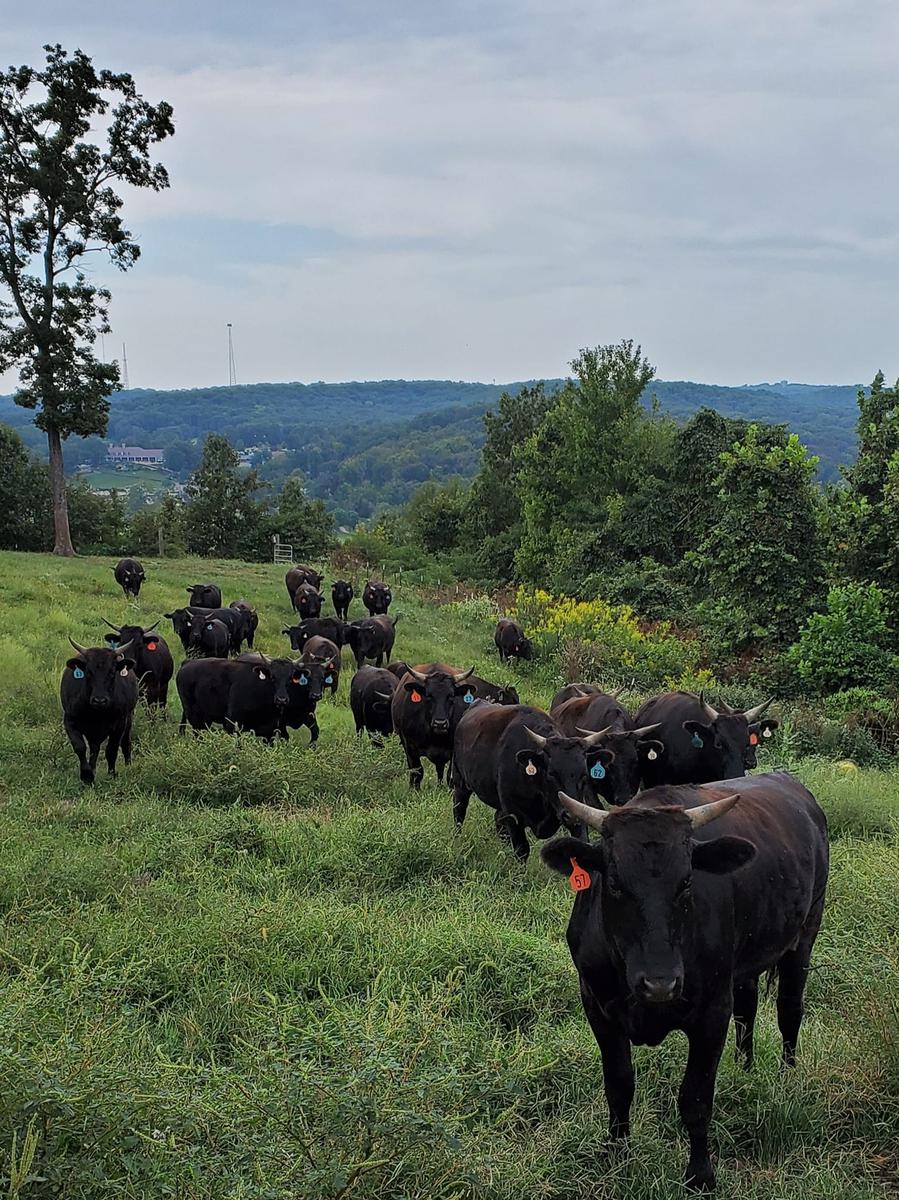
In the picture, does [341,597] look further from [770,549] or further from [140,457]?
[140,457]

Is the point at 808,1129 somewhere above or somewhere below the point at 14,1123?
below

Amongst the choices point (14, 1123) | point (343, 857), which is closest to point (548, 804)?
point (343, 857)

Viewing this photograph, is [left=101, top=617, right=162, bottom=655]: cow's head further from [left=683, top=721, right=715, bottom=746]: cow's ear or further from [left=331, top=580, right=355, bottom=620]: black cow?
[left=331, top=580, right=355, bottom=620]: black cow

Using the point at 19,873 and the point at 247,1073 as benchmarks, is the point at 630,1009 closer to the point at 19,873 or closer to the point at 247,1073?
the point at 247,1073

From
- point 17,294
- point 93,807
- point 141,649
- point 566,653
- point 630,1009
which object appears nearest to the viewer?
point 630,1009

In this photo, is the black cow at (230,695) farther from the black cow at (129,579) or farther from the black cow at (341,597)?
the black cow at (341,597)

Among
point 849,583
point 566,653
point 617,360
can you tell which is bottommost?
point 566,653

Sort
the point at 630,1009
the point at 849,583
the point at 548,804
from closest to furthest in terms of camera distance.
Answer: the point at 630,1009 → the point at 548,804 → the point at 849,583

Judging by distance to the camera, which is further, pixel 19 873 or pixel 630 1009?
Answer: pixel 19 873

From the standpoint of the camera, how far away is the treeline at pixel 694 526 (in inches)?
752

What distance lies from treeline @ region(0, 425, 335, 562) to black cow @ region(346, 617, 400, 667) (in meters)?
21.8

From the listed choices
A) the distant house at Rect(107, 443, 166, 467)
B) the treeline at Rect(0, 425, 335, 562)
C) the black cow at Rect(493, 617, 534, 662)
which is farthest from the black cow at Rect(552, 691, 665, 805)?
the distant house at Rect(107, 443, 166, 467)

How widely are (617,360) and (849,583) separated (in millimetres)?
25470

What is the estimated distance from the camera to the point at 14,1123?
3.09m
